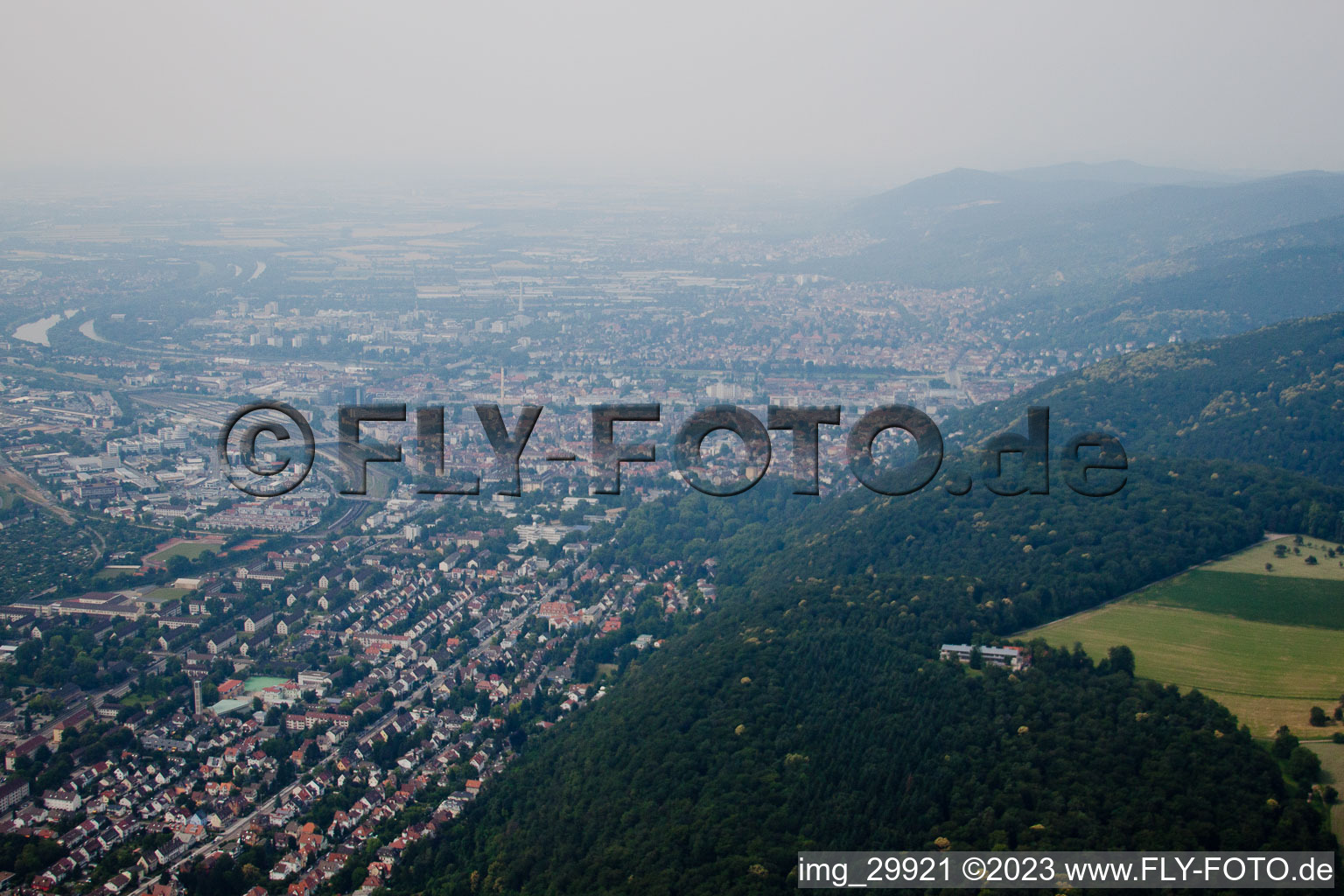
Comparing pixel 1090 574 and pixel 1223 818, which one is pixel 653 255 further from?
pixel 1223 818

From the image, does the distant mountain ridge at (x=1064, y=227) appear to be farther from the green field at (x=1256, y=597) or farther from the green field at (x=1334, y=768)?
the green field at (x=1334, y=768)

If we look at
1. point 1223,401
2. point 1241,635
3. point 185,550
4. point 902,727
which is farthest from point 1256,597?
point 185,550

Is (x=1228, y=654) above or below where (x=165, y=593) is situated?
above

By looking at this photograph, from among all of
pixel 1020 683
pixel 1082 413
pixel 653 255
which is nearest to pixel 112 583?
pixel 1020 683

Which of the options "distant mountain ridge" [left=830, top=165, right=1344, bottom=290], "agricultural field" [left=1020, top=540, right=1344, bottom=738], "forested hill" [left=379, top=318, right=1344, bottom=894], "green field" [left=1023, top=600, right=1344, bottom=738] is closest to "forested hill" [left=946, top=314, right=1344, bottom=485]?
"forested hill" [left=379, top=318, right=1344, bottom=894]

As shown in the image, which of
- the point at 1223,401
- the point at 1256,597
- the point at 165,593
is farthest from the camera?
the point at 1223,401

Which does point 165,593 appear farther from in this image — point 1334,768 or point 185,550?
point 1334,768

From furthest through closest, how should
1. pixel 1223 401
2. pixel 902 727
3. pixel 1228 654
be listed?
1. pixel 1223 401
2. pixel 1228 654
3. pixel 902 727

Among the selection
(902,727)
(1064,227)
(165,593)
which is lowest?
(165,593)
